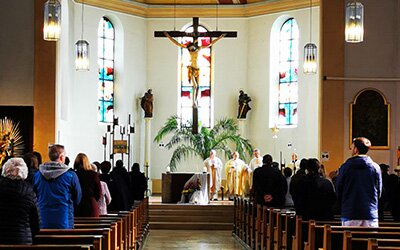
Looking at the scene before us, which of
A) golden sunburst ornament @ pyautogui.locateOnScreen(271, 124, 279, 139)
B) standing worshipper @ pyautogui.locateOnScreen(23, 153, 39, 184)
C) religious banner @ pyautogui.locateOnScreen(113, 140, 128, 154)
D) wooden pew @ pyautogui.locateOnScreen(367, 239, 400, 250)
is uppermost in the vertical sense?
golden sunburst ornament @ pyautogui.locateOnScreen(271, 124, 279, 139)

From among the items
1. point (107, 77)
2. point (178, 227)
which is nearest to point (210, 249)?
point (178, 227)

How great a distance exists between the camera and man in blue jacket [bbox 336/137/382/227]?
8.22m

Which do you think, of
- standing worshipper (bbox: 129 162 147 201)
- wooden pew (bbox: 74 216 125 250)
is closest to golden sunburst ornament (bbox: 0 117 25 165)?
standing worshipper (bbox: 129 162 147 201)

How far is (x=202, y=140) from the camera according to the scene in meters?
24.0

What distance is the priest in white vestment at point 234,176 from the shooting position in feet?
73.4

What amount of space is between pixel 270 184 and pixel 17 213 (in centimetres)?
658

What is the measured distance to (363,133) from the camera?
18016 millimetres

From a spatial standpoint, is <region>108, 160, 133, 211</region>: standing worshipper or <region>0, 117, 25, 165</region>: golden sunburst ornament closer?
<region>108, 160, 133, 211</region>: standing worshipper

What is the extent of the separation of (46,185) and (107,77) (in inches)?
654

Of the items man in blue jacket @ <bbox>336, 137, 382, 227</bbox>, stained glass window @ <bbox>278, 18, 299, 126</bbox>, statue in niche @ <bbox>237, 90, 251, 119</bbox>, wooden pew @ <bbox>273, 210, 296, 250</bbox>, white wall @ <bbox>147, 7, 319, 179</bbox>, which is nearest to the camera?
man in blue jacket @ <bbox>336, 137, 382, 227</bbox>

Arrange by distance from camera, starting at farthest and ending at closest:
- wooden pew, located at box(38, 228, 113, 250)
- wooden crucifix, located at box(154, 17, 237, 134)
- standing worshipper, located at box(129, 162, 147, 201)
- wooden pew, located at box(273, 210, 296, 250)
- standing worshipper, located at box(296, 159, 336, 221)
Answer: wooden crucifix, located at box(154, 17, 237, 134), standing worshipper, located at box(129, 162, 147, 201), wooden pew, located at box(273, 210, 296, 250), standing worshipper, located at box(296, 159, 336, 221), wooden pew, located at box(38, 228, 113, 250)

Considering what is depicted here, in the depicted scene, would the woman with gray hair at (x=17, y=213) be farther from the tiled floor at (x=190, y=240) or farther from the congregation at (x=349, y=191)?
the tiled floor at (x=190, y=240)

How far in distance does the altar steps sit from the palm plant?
4.85m

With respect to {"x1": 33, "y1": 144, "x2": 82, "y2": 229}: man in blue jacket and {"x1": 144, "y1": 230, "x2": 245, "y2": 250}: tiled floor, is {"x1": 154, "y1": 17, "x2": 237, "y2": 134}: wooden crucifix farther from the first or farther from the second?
{"x1": 33, "y1": 144, "x2": 82, "y2": 229}: man in blue jacket
